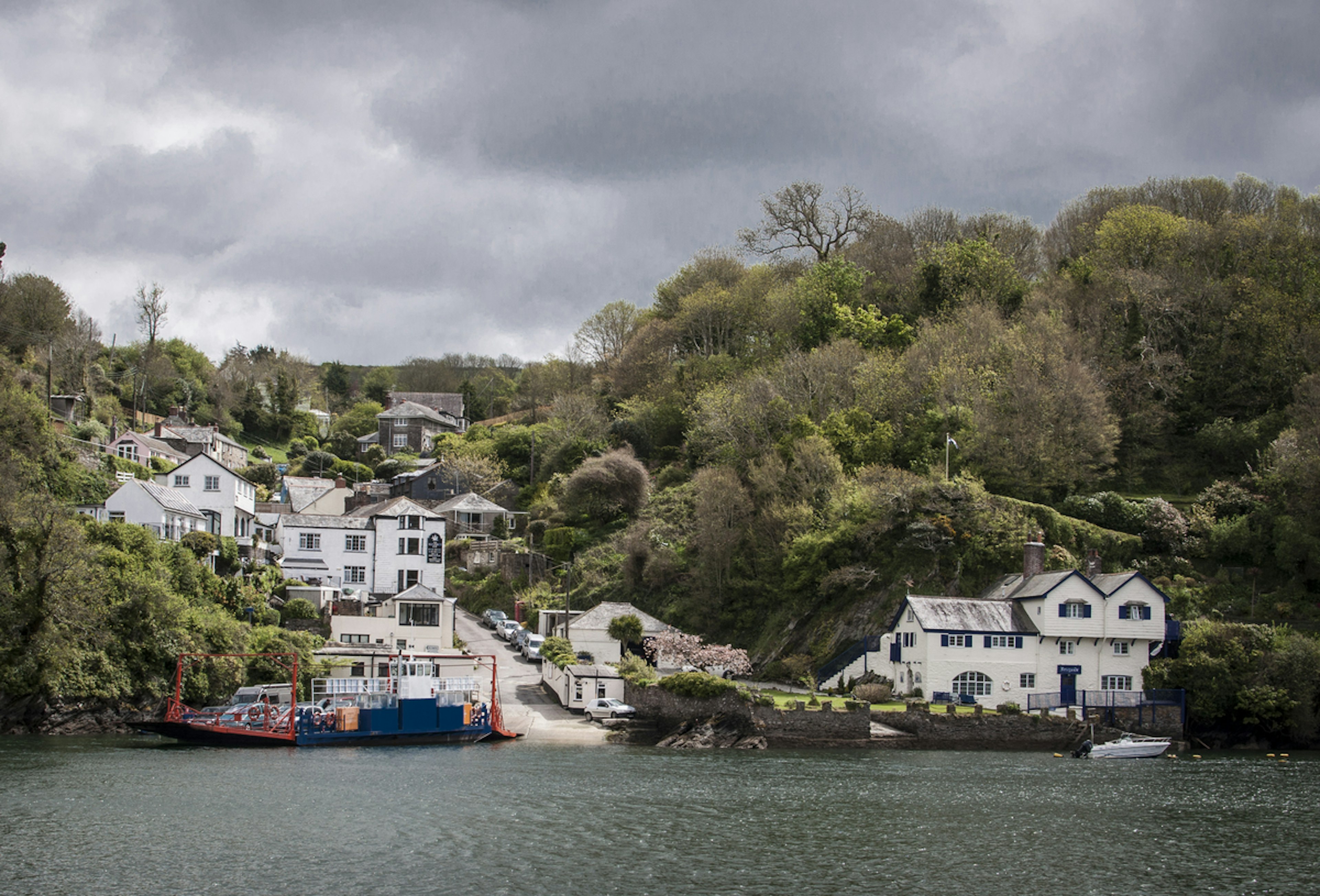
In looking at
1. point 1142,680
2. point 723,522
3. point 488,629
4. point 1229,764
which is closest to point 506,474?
point 488,629

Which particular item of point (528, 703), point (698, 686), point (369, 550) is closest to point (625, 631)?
point (528, 703)

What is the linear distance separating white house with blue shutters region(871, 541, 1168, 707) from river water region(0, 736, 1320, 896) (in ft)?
30.0

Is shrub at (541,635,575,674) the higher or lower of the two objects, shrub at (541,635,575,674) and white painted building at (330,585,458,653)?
the lower

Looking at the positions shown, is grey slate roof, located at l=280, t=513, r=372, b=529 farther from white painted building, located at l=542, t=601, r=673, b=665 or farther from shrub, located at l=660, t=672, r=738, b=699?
shrub, located at l=660, t=672, r=738, b=699

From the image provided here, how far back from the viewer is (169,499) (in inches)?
2657

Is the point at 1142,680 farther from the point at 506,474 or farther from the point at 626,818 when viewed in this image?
the point at 506,474

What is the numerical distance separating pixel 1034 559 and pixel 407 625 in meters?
35.9

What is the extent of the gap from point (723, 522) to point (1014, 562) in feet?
57.3

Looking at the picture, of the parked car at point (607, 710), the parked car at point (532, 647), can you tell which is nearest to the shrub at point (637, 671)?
the parked car at point (607, 710)

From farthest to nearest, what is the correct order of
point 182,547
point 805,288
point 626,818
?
point 805,288 < point 182,547 < point 626,818

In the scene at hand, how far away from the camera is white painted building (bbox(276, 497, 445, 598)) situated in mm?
74438

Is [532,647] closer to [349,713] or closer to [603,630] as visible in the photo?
[603,630]

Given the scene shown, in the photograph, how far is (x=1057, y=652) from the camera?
57.2 meters

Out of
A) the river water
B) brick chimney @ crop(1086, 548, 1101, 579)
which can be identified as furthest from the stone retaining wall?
brick chimney @ crop(1086, 548, 1101, 579)
